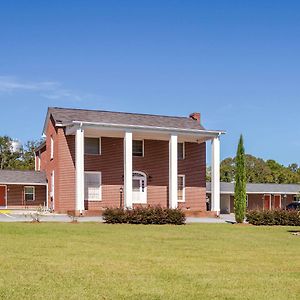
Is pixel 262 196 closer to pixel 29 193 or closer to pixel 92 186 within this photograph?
pixel 92 186

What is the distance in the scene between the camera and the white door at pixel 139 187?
43.2 m

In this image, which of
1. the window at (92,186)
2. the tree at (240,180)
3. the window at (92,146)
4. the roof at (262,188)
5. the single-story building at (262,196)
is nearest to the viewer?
the tree at (240,180)

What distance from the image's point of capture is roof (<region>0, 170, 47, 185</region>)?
4538 centimetres

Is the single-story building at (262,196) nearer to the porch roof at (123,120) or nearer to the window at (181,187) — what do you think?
the window at (181,187)

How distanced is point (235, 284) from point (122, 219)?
1933cm

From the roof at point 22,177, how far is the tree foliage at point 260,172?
51.2 m

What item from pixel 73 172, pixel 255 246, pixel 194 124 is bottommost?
pixel 255 246

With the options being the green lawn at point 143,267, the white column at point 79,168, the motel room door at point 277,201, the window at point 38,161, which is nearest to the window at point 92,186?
the white column at point 79,168

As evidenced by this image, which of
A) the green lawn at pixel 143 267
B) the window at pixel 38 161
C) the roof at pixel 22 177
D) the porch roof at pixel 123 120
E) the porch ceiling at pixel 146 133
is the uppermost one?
the porch roof at pixel 123 120

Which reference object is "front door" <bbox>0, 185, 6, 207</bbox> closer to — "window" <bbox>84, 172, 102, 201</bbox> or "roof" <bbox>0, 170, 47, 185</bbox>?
"roof" <bbox>0, 170, 47, 185</bbox>

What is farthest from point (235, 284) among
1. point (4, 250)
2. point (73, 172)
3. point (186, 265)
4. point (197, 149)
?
point (197, 149)

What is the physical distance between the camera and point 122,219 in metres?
29.7

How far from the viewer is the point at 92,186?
41.6 m

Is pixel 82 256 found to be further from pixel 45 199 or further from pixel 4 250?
pixel 45 199
